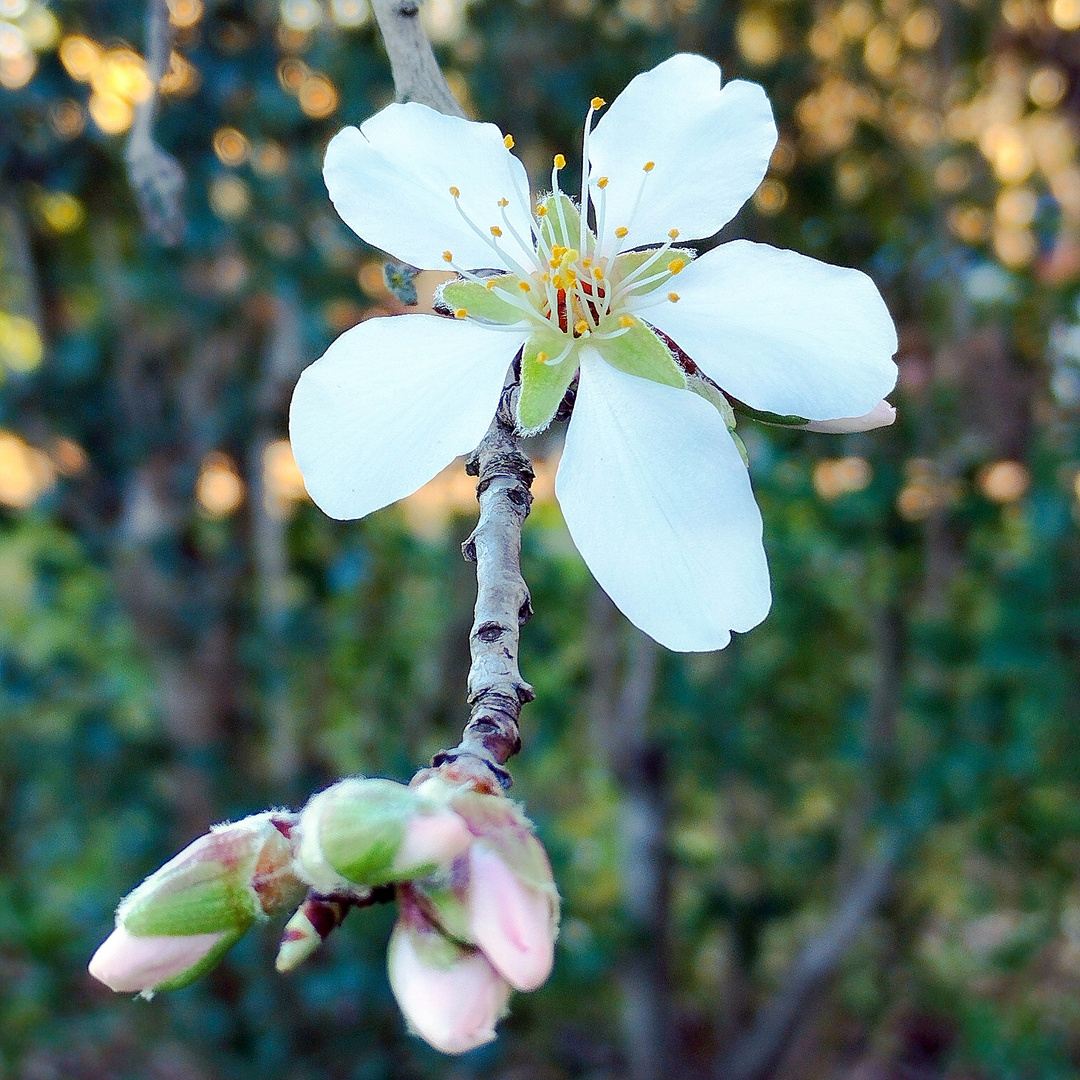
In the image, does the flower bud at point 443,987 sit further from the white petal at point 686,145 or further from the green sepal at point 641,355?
the white petal at point 686,145

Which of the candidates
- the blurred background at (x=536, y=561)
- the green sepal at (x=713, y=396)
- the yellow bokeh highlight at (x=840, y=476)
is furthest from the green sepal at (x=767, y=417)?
the yellow bokeh highlight at (x=840, y=476)

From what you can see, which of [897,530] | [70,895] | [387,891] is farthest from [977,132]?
[70,895]

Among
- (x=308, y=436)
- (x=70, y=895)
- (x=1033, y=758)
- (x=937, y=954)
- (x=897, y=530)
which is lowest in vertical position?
(x=937, y=954)

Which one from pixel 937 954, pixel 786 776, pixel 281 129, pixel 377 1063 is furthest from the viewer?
pixel 937 954

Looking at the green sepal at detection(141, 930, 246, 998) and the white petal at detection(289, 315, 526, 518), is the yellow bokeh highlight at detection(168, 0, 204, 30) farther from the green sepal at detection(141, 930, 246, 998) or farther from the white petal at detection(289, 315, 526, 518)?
the green sepal at detection(141, 930, 246, 998)

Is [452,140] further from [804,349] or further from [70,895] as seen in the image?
[70,895]

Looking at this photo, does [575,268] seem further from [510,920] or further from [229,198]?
[229,198]
